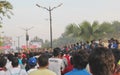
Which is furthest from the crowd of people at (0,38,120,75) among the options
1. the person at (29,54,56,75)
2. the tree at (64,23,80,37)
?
the tree at (64,23,80,37)

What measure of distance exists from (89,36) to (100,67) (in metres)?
47.5

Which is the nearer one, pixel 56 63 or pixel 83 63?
pixel 83 63

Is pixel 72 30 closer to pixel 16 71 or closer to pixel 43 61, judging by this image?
pixel 16 71

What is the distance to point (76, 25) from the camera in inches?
2016

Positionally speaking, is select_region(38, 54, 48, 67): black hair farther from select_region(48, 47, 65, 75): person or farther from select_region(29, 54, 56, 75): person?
select_region(48, 47, 65, 75): person

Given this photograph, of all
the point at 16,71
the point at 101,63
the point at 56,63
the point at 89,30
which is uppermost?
the point at 89,30

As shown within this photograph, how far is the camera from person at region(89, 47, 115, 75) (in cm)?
398

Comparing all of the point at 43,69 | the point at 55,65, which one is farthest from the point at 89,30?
the point at 43,69

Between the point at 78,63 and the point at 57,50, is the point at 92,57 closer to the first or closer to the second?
the point at 78,63

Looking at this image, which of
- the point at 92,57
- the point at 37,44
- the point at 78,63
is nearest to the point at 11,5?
the point at 78,63

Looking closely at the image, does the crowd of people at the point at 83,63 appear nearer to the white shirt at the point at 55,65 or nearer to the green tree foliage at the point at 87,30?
the white shirt at the point at 55,65

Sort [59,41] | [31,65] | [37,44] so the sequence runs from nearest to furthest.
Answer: [31,65]
[37,44]
[59,41]

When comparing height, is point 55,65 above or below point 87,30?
below

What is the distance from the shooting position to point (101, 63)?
158 inches
